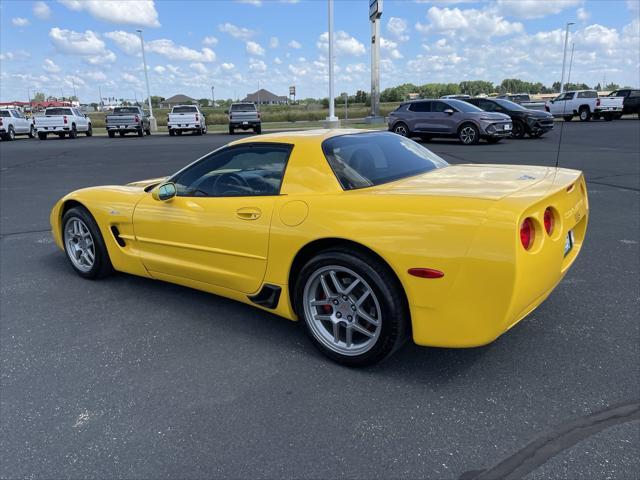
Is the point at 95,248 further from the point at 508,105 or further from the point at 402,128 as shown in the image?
the point at 508,105

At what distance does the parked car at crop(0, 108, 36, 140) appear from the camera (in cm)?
2689

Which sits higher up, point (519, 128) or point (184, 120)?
point (184, 120)

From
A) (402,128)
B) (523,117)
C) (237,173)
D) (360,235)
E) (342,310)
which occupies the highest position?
(237,173)

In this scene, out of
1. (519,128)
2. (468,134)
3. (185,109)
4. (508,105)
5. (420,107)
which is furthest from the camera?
→ (185,109)

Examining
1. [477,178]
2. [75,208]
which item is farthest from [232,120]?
[477,178]

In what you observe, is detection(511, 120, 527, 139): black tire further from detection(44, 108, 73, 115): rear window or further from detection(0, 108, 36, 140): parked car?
detection(0, 108, 36, 140): parked car

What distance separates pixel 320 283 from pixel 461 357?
3.15 ft

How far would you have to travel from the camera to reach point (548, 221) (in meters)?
2.63

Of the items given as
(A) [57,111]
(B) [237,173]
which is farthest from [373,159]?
(A) [57,111]

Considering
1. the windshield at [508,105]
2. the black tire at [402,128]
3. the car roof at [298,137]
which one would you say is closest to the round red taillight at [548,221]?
the car roof at [298,137]

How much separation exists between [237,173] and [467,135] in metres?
14.8

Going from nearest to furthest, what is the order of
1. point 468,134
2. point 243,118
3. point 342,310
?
point 342,310 → point 468,134 → point 243,118

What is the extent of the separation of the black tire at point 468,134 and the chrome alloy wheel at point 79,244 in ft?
47.7

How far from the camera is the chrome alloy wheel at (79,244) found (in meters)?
4.38
